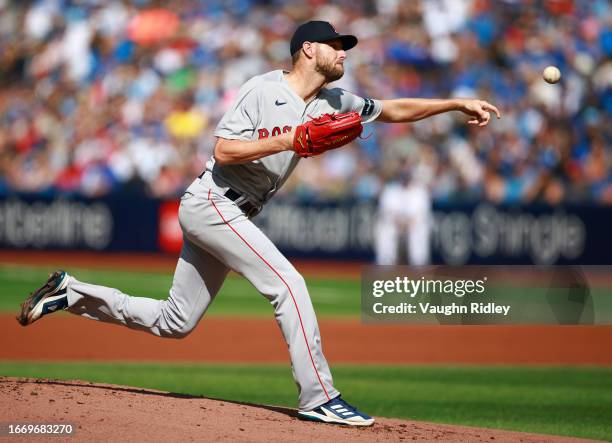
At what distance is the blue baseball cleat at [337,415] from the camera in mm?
5230

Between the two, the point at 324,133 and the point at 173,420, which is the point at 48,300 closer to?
the point at 173,420

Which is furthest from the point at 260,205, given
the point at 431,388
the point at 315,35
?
the point at 431,388

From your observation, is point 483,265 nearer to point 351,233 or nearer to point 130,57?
point 351,233

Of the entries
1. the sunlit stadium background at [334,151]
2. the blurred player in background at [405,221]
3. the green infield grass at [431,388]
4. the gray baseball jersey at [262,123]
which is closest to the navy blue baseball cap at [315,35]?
the gray baseball jersey at [262,123]

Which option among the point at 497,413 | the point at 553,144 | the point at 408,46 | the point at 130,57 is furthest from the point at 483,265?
the point at 497,413

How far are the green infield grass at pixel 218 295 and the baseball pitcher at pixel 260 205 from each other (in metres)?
8.31

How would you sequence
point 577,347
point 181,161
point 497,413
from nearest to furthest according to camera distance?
point 497,413 → point 577,347 → point 181,161

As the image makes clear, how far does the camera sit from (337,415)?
5.24 meters

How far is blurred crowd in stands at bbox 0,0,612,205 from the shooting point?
731 inches

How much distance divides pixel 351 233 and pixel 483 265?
8.71 feet

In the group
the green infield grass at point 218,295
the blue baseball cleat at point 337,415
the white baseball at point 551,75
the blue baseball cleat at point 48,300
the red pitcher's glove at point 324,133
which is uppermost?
the white baseball at point 551,75

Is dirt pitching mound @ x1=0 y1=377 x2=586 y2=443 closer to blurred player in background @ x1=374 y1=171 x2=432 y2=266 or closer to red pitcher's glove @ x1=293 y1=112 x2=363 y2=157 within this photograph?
red pitcher's glove @ x1=293 y1=112 x2=363 y2=157

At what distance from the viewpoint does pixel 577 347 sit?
1166 centimetres

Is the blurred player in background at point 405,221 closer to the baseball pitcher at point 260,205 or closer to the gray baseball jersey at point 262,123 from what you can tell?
the baseball pitcher at point 260,205
